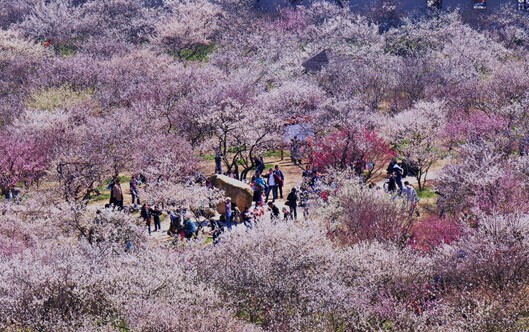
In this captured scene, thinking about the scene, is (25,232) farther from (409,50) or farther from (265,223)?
(409,50)

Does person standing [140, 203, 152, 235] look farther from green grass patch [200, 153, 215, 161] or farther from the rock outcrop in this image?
green grass patch [200, 153, 215, 161]

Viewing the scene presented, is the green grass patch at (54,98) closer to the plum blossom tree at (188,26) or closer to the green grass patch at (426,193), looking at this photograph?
the plum blossom tree at (188,26)

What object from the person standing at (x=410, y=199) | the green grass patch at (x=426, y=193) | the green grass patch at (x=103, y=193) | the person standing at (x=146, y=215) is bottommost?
the green grass patch at (x=103, y=193)

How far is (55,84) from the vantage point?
46.5m

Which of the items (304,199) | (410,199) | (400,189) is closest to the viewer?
(410,199)

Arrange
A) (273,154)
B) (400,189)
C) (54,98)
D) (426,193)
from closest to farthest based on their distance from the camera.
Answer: (400,189) < (426,193) < (273,154) < (54,98)

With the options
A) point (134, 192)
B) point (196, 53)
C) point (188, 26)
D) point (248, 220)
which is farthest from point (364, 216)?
point (188, 26)

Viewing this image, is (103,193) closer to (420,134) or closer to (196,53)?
(420,134)

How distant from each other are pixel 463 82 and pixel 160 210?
23.1 meters

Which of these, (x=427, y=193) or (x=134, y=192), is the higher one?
(x=134, y=192)

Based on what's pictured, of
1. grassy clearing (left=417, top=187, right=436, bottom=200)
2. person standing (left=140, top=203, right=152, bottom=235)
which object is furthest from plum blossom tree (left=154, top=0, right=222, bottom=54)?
→ person standing (left=140, top=203, right=152, bottom=235)

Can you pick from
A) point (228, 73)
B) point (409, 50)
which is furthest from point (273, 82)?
point (409, 50)

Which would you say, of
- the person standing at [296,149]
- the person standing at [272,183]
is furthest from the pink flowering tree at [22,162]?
the person standing at [296,149]

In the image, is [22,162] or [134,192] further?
[22,162]
